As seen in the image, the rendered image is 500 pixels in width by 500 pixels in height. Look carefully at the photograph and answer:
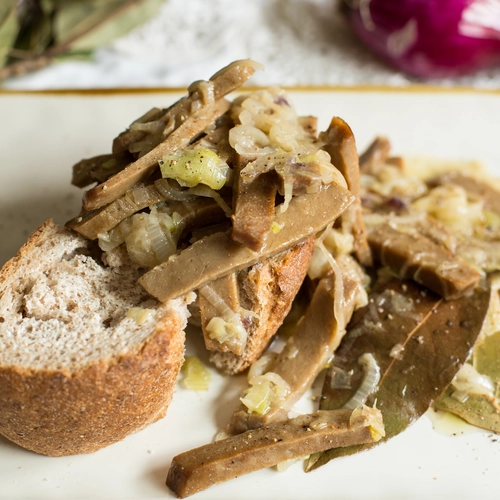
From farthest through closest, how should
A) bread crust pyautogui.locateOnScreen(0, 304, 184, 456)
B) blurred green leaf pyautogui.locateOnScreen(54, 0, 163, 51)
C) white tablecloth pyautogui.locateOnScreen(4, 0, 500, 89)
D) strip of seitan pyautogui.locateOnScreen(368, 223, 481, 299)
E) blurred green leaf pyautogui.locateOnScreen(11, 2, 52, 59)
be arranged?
white tablecloth pyautogui.locateOnScreen(4, 0, 500, 89) < blurred green leaf pyautogui.locateOnScreen(11, 2, 52, 59) < blurred green leaf pyautogui.locateOnScreen(54, 0, 163, 51) < strip of seitan pyautogui.locateOnScreen(368, 223, 481, 299) < bread crust pyautogui.locateOnScreen(0, 304, 184, 456)

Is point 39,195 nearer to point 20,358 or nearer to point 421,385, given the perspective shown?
point 20,358

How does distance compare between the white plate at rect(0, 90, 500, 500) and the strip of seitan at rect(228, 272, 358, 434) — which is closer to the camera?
the white plate at rect(0, 90, 500, 500)

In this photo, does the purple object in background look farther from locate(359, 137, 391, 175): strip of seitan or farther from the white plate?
the white plate

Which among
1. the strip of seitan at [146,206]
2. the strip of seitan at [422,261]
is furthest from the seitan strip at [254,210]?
the strip of seitan at [422,261]

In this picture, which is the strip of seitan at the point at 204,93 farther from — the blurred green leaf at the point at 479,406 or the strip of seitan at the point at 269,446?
the blurred green leaf at the point at 479,406

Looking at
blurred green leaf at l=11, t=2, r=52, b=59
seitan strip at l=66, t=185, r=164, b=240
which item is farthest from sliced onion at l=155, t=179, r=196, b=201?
blurred green leaf at l=11, t=2, r=52, b=59

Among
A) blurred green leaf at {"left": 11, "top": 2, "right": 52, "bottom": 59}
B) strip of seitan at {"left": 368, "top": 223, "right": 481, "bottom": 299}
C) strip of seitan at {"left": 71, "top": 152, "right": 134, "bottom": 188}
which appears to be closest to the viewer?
strip of seitan at {"left": 71, "top": 152, "right": 134, "bottom": 188}
